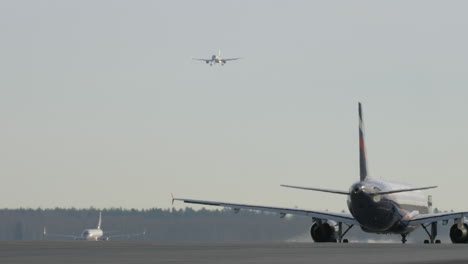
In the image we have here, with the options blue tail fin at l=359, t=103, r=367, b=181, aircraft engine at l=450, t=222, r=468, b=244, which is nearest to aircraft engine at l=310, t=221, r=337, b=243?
blue tail fin at l=359, t=103, r=367, b=181

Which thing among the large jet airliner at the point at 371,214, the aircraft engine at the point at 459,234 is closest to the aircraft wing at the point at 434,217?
the large jet airliner at the point at 371,214

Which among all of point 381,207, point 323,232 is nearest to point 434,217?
point 381,207

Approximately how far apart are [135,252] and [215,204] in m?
49.4

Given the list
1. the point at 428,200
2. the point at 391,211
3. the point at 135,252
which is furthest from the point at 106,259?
the point at 428,200

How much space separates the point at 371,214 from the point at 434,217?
5.58 meters

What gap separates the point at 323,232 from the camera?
305ft

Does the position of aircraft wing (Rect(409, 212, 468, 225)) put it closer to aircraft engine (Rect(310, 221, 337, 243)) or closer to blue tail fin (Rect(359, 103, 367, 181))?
blue tail fin (Rect(359, 103, 367, 181))

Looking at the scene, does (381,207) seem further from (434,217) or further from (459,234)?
(459,234)

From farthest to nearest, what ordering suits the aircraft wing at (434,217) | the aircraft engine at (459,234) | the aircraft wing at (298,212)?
the aircraft wing at (298,212) < the aircraft engine at (459,234) < the aircraft wing at (434,217)

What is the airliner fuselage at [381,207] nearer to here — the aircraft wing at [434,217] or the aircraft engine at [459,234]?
the aircraft wing at [434,217]

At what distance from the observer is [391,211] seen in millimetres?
95188

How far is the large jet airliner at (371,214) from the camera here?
8944cm

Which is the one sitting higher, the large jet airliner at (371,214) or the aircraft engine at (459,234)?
the large jet airliner at (371,214)

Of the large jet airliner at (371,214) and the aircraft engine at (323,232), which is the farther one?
the aircraft engine at (323,232)
